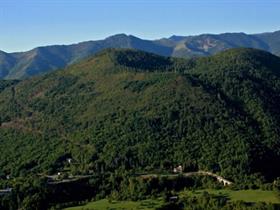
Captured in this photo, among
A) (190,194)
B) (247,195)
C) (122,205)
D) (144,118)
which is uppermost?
(144,118)

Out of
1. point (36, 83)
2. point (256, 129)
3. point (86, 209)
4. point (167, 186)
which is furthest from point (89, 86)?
point (86, 209)

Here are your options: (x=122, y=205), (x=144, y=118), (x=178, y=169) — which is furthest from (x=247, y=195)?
(x=144, y=118)

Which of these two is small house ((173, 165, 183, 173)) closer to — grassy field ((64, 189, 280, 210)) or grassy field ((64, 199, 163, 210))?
grassy field ((64, 189, 280, 210))

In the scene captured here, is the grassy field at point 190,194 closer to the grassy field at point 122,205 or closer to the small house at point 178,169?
the grassy field at point 122,205

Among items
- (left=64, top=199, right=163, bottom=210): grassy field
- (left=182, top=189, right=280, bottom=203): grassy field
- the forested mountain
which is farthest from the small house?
(left=64, top=199, right=163, bottom=210): grassy field

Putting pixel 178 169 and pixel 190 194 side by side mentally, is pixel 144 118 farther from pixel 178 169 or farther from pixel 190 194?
pixel 190 194

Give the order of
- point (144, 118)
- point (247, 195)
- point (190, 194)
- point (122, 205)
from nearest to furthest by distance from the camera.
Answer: point (122, 205), point (247, 195), point (190, 194), point (144, 118)
